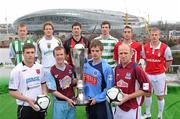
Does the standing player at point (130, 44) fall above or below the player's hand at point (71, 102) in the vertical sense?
above

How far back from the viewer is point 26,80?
3.46 meters

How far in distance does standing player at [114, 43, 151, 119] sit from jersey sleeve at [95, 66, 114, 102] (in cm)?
6

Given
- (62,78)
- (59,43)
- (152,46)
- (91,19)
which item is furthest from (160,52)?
(91,19)

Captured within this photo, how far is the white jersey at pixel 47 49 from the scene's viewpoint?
5074 millimetres

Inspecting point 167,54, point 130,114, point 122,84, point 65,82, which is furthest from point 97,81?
point 167,54

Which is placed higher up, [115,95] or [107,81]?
[107,81]

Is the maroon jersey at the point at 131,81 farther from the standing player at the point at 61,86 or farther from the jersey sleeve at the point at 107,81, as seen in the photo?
the standing player at the point at 61,86

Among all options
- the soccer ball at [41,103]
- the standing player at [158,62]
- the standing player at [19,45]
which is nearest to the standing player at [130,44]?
the standing player at [158,62]

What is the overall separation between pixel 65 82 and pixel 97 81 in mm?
409

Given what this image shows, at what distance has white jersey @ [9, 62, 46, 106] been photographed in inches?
135

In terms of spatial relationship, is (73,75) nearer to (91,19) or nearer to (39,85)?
(39,85)

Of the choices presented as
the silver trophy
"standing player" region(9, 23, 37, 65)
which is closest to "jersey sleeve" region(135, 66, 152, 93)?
the silver trophy

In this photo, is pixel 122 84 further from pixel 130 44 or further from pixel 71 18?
pixel 71 18

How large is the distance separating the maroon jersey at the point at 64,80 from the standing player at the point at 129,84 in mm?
608
